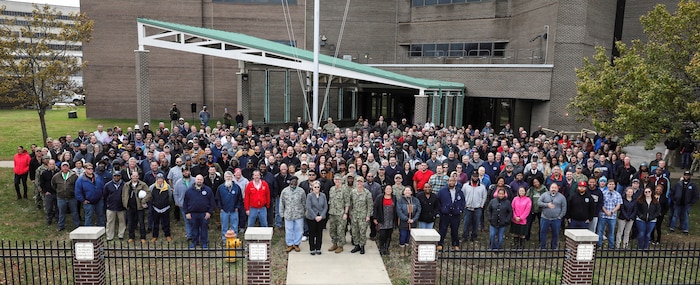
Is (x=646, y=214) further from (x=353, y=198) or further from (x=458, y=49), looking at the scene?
(x=458, y=49)

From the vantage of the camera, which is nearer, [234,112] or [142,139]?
[142,139]

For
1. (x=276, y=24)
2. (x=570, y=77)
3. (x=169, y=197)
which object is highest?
→ (x=276, y=24)

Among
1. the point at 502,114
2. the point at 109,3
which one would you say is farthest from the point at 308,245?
the point at 109,3

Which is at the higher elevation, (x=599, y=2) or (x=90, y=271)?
(x=599, y=2)

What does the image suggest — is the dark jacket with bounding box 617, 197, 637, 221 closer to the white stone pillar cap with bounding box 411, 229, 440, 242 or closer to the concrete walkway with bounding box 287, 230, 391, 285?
the white stone pillar cap with bounding box 411, 229, 440, 242

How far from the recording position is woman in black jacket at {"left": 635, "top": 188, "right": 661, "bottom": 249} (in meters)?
10.6

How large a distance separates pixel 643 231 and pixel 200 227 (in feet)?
30.5

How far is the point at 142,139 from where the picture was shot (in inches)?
589

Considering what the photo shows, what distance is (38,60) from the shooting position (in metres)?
19.9

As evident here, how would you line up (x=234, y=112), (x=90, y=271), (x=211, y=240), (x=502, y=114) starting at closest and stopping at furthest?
(x=90, y=271), (x=211, y=240), (x=502, y=114), (x=234, y=112)

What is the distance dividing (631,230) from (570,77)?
50.3 feet

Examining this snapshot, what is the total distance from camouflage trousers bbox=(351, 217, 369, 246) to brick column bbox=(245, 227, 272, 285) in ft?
7.89

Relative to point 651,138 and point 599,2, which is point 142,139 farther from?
point 599,2

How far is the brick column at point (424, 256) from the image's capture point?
8.08m
